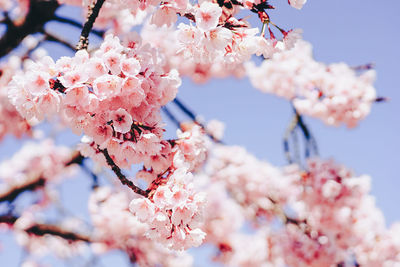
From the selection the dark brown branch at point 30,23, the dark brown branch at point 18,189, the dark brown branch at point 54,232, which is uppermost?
the dark brown branch at point 30,23

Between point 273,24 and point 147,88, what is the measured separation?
588mm

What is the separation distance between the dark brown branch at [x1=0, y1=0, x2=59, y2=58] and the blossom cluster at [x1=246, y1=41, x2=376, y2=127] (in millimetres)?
2569

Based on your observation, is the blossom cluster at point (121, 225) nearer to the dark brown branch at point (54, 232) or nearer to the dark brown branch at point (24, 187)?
the dark brown branch at point (54, 232)

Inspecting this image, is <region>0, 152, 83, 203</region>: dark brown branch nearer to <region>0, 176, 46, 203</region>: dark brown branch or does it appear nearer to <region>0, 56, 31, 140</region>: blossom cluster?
<region>0, 176, 46, 203</region>: dark brown branch

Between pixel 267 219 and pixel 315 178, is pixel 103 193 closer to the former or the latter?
pixel 267 219

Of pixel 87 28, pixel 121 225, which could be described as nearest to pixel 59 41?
pixel 87 28

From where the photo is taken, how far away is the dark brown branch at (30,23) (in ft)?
10.2

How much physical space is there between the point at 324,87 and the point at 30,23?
384 centimetres

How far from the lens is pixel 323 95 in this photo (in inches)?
218

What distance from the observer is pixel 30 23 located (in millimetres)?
3127

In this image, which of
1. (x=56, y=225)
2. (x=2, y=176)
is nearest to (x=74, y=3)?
(x=56, y=225)

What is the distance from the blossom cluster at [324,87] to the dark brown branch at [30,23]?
8.43 feet

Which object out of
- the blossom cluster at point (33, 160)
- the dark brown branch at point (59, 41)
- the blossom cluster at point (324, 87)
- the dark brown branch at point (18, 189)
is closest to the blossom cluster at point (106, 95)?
the dark brown branch at point (59, 41)

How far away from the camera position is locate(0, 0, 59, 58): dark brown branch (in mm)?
3115
